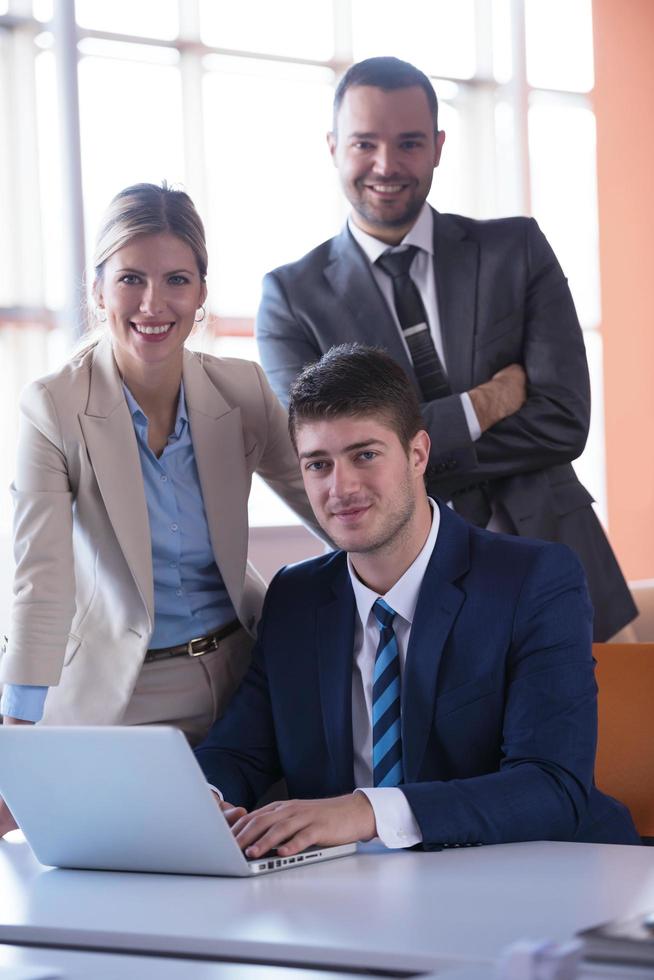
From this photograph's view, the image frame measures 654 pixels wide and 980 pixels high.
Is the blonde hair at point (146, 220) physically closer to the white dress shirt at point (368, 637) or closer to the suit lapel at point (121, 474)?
the suit lapel at point (121, 474)

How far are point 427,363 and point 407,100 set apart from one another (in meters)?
0.54

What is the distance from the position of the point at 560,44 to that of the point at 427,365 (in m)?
3.73

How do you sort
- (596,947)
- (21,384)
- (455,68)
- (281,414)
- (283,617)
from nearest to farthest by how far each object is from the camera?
(596,947) < (283,617) < (281,414) < (21,384) < (455,68)

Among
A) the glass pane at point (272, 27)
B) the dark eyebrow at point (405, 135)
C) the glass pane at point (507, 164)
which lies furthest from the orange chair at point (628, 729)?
the glass pane at point (507, 164)

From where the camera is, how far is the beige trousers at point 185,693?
2.31 metres

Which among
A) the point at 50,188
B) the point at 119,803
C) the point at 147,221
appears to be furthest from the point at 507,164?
the point at 119,803

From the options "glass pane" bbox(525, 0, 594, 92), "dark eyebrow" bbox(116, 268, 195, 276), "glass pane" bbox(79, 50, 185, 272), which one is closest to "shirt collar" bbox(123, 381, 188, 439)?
"dark eyebrow" bbox(116, 268, 195, 276)

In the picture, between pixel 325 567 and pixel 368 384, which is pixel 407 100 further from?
pixel 325 567

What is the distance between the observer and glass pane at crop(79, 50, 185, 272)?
473 cm

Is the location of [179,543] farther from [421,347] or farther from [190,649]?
[421,347]

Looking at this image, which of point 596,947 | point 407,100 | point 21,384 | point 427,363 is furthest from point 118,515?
point 21,384

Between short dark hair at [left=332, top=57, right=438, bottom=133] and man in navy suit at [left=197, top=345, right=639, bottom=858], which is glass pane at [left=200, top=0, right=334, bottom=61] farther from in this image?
man in navy suit at [left=197, top=345, right=639, bottom=858]

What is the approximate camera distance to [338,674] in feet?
6.80

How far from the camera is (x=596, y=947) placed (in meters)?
1.03
